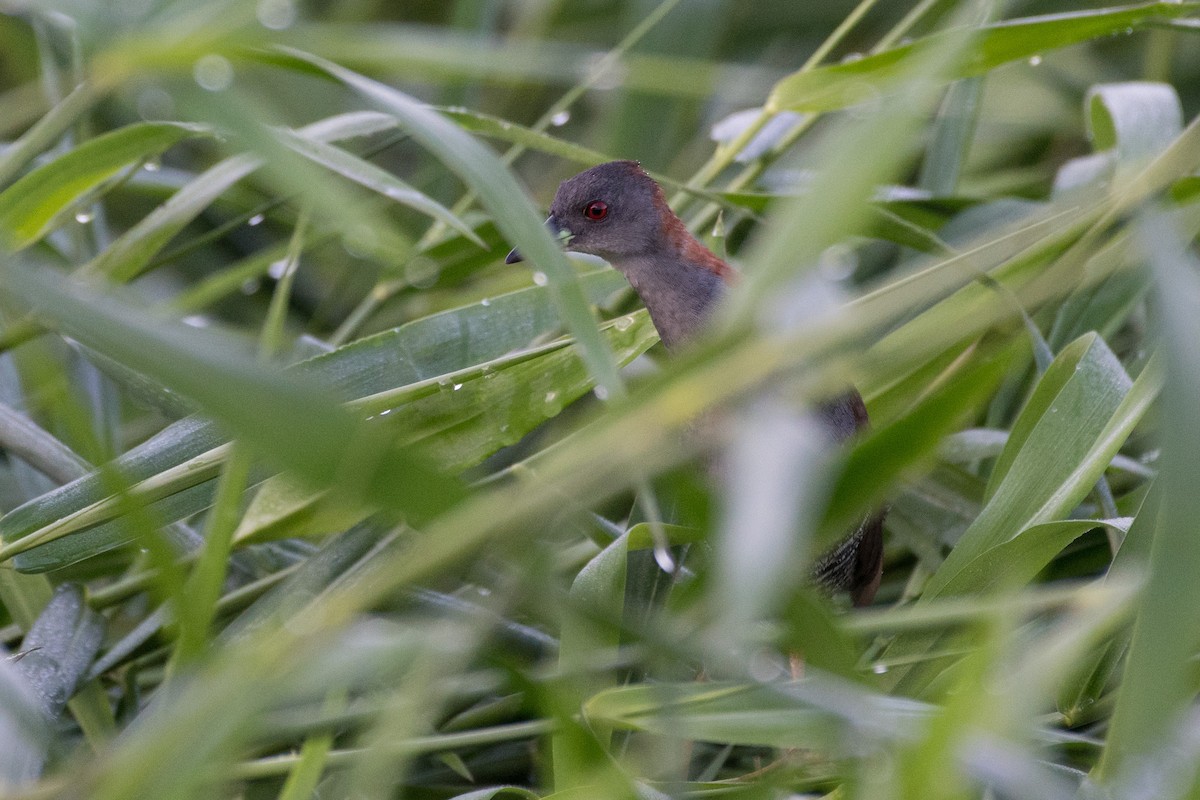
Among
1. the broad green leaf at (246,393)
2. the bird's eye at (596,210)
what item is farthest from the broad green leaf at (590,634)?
the bird's eye at (596,210)

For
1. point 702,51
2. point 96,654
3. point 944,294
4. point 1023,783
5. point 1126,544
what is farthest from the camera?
point 702,51

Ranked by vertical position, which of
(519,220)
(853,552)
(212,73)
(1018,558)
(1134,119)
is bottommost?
(853,552)

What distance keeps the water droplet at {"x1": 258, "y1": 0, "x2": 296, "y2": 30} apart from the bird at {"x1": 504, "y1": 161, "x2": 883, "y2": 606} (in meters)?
0.46

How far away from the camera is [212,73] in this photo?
0.69 meters

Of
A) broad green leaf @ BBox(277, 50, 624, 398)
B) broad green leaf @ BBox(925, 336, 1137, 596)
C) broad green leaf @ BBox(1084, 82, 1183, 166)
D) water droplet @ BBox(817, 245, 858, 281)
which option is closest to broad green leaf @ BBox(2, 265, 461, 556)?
broad green leaf @ BBox(277, 50, 624, 398)

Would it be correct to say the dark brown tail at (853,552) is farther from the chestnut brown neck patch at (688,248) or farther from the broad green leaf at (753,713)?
the broad green leaf at (753,713)

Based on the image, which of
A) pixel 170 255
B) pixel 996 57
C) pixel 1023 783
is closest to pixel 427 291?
pixel 170 255

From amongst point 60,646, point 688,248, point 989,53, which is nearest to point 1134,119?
point 989,53

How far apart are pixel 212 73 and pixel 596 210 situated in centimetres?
71

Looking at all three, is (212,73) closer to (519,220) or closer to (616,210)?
(519,220)

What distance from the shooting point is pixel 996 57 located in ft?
4.01

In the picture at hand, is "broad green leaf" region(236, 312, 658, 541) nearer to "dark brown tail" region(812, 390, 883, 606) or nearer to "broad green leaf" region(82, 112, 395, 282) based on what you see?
"dark brown tail" region(812, 390, 883, 606)

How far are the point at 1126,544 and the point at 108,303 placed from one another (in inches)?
29.5

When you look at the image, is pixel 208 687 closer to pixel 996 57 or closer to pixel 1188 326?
pixel 1188 326
